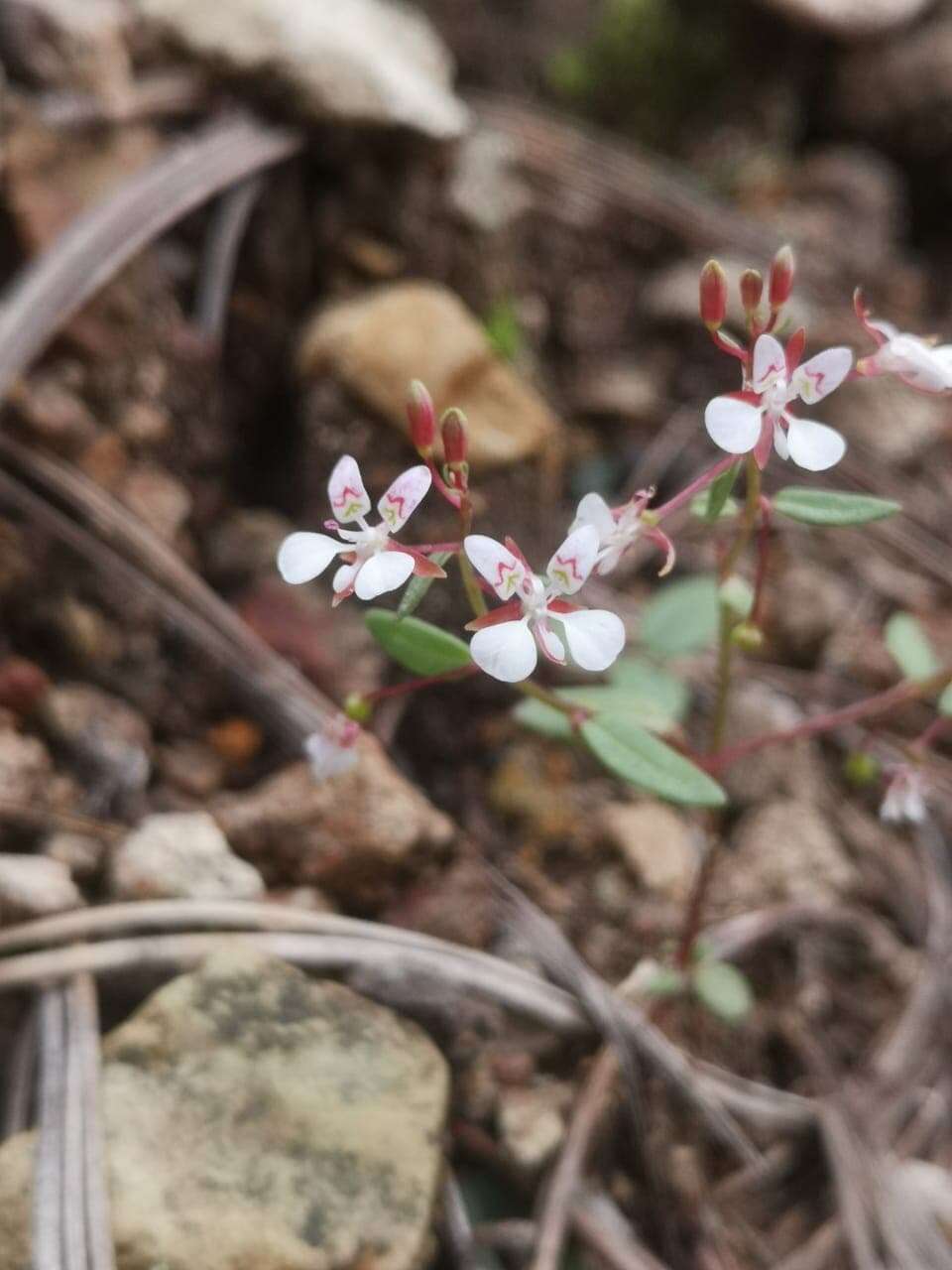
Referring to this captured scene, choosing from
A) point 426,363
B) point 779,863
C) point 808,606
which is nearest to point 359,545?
point 426,363

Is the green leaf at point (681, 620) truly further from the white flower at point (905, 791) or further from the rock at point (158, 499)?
the rock at point (158, 499)

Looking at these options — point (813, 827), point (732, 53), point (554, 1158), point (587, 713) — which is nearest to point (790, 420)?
point (587, 713)

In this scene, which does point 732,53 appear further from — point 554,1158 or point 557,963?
point 554,1158

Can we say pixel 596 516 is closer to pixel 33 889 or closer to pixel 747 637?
pixel 747 637

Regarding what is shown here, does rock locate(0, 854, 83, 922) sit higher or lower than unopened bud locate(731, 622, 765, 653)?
lower

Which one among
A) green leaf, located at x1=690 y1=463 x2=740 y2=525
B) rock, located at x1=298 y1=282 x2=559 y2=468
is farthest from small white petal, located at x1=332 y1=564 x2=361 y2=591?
rock, located at x1=298 y1=282 x2=559 y2=468

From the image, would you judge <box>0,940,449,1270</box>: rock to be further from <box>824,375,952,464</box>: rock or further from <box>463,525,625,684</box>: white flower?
<box>824,375,952,464</box>: rock

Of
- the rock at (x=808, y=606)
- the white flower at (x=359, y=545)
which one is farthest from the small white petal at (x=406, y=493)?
the rock at (x=808, y=606)
